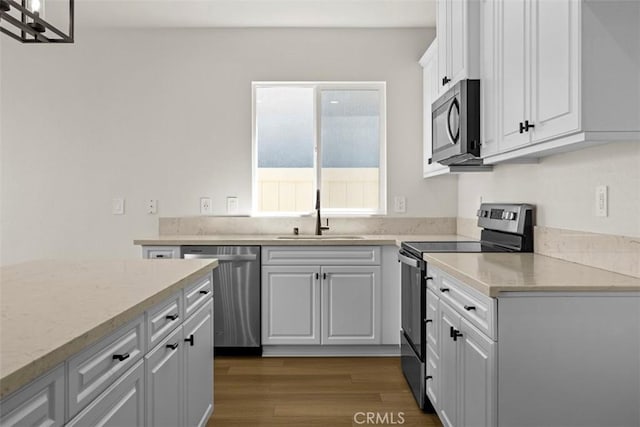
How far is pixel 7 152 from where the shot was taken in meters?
4.14

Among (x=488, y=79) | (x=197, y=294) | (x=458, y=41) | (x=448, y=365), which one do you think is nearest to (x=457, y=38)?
(x=458, y=41)

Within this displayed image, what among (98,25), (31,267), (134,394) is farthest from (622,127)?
(98,25)

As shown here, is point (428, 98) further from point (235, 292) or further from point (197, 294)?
point (197, 294)

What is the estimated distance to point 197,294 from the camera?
2.12 m

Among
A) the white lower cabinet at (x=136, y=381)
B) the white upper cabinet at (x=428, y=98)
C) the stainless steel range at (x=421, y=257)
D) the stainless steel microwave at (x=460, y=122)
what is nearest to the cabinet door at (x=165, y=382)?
the white lower cabinet at (x=136, y=381)

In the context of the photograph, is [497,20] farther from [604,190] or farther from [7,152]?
[7,152]

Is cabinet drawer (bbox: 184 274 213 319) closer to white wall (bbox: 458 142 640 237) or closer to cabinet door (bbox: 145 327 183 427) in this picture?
cabinet door (bbox: 145 327 183 427)

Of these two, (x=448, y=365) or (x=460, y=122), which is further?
(x=460, y=122)

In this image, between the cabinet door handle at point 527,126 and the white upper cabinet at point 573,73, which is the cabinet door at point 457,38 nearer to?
the white upper cabinet at point 573,73

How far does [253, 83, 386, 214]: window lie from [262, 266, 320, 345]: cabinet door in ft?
2.49

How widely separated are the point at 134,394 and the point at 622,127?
1717 millimetres

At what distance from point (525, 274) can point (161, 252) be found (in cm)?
255

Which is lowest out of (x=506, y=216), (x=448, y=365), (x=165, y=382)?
(x=448, y=365)

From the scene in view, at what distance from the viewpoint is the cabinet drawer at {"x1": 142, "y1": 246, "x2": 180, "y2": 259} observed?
141 inches
